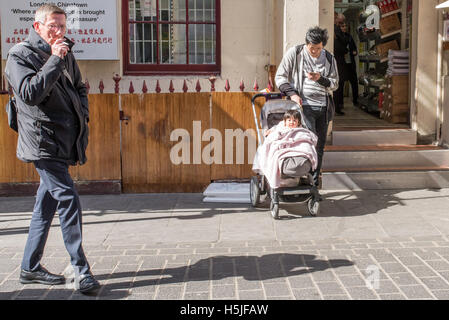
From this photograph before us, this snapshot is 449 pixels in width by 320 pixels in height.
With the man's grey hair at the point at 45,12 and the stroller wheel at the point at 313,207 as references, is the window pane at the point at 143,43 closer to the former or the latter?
the stroller wheel at the point at 313,207

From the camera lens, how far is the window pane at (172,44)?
9945 millimetres

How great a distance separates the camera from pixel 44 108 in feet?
15.0

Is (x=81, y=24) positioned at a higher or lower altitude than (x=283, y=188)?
higher

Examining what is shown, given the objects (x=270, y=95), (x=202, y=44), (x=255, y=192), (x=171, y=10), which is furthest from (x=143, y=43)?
(x=255, y=192)

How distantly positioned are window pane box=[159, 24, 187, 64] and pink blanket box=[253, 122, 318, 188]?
3.57 metres

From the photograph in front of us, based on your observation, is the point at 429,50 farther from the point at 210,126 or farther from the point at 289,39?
the point at 210,126

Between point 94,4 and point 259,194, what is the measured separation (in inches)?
160

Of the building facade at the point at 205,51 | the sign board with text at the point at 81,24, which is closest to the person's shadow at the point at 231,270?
the building facade at the point at 205,51

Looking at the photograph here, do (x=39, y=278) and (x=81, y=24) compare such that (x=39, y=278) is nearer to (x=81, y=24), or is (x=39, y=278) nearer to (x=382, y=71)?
(x=81, y=24)

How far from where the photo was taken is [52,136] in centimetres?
462

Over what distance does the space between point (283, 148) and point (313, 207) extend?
0.80 m

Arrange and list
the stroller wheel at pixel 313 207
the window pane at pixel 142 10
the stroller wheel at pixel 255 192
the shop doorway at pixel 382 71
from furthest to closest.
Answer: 1. the shop doorway at pixel 382 71
2. the window pane at pixel 142 10
3. the stroller wheel at pixel 255 192
4. the stroller wheel at pixel 313 207

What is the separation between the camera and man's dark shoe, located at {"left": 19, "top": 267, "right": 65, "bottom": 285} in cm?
481

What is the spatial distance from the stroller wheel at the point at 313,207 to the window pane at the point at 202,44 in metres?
3.82
